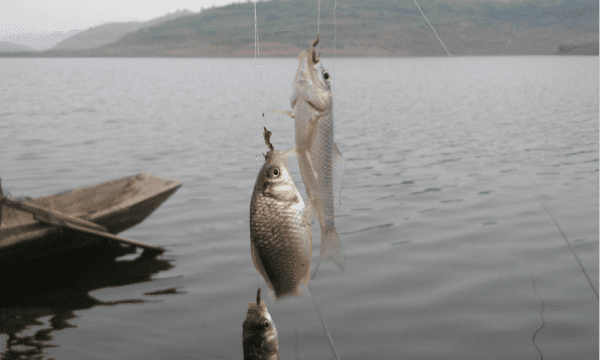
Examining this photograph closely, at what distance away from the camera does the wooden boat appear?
8789 millimetres

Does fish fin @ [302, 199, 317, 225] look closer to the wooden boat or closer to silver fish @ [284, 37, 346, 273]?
silver fish @ [284, 37, 346, 273]

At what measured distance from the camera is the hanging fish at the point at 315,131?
6.62ft

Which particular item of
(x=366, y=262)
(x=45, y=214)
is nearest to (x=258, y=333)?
(x=45, y=214)

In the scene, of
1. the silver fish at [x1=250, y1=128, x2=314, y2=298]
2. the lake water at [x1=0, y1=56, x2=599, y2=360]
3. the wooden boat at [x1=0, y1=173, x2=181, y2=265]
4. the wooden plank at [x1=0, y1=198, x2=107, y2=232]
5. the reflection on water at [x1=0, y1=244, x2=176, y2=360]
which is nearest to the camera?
the silver fish at [x1=250, y1=128, x2=314, y2=298]

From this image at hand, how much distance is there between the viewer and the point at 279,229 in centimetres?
203

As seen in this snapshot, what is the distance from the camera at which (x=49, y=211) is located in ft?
28.7

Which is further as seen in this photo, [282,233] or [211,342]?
[211,342]

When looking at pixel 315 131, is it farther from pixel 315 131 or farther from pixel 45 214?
pixel 45 214

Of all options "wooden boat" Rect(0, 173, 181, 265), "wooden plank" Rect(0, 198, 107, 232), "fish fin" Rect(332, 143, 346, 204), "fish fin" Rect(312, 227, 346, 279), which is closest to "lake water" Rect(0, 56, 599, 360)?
"fish fin" Rect(312, 227, 346, 279)

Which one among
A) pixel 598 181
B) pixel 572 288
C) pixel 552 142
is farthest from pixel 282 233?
pixel 552 142

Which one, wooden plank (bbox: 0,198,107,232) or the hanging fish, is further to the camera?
wooden plank (bbox: 0,198,107,232)

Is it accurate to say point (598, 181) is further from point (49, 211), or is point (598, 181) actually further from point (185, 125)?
point (185, 125)

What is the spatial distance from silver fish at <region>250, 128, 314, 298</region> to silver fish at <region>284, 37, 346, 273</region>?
0.07 m

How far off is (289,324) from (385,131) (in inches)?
869
